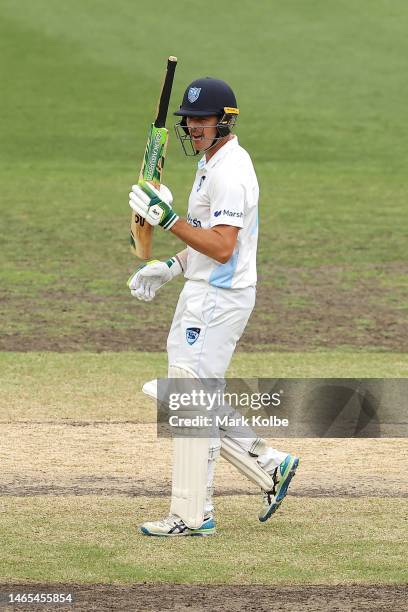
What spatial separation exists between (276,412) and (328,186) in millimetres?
13525

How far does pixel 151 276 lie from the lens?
25.7 feet

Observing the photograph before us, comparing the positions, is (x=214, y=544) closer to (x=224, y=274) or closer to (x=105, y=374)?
(x=224, y=274)

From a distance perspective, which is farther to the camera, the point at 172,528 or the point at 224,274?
the point at 172,528

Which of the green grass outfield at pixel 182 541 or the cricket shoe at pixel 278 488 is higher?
the cricket shoe at pixel 278 488

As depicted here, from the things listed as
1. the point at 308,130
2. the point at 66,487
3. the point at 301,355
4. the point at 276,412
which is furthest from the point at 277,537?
the point at 308,130

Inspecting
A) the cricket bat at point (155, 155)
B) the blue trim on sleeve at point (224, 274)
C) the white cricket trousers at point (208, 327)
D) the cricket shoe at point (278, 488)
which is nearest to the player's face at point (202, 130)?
the cricket bat at point (155, 155)

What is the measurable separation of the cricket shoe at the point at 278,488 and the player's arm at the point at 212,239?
1277 millimetres

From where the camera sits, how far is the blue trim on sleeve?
7410mm

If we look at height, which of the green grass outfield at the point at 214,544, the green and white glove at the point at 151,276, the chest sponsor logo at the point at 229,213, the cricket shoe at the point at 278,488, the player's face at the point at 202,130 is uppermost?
the player's face at the point at 202,130

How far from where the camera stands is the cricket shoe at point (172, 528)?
24.6ft

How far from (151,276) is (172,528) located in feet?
4.62

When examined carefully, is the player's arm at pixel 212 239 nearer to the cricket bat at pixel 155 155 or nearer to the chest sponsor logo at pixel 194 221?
the chest sponsor logo at pixel 194 221

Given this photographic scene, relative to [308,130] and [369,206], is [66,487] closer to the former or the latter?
[369,206]

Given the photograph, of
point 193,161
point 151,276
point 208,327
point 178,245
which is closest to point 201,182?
point 151,276
